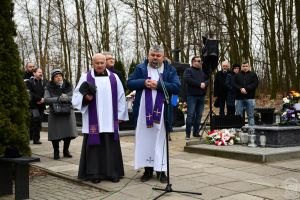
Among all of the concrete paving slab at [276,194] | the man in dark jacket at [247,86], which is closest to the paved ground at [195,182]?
the concrete paving slab at [276,194]

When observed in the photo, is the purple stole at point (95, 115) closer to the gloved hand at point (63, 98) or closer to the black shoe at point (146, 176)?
the black shoe at point (146, 176)

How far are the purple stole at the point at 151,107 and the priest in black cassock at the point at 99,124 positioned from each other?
0.50 m

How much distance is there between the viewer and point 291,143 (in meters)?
9.05

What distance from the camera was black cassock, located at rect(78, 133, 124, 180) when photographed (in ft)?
21.6

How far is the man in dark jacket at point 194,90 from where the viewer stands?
34.2 feet

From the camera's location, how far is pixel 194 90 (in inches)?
412

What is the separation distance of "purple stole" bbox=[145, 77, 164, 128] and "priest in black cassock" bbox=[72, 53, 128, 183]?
50 centimetres

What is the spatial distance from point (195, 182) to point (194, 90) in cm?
427

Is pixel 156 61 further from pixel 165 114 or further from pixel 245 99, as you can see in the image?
pixel 245 99

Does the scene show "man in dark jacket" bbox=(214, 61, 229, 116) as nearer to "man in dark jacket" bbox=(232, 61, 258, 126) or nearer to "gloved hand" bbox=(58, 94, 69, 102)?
"man in dark jacket" bbox=(232, 61, 258, 126)

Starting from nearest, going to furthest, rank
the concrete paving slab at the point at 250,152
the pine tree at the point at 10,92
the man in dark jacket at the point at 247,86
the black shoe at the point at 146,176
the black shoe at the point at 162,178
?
the pine tree at the point at 10,92 → the black shoe at the point at 162,178 → the black shoe at the point at 146,176 → the concrete paving slab at the point at 250,152 → the man in dark jacket at the point at 247,86

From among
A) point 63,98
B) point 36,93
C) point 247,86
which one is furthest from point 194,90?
point 36,93

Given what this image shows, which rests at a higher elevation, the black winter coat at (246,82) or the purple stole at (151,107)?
the black winter coat at (246,82)

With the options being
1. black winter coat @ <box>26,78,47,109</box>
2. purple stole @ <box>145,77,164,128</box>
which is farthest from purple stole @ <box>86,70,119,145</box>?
black winter coat @ <box>26,78,47,109</box>
